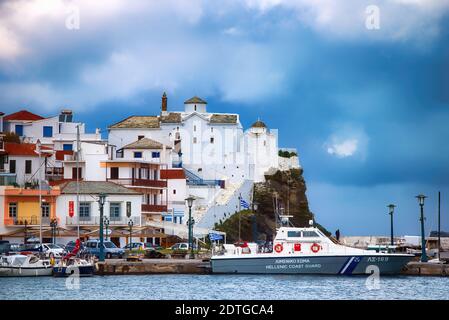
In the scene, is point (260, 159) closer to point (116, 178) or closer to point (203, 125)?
point (203, 125)

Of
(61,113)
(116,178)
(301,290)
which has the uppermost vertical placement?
(61,113)

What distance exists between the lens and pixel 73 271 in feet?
210

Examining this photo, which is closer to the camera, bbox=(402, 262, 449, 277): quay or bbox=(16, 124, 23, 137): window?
bbox=(402, 262, 449, 277): quay

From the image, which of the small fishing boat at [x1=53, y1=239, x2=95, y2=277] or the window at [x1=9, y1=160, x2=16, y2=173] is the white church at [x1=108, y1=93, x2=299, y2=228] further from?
the small fishing boat at [x1=53, y1=239, x2=95, y2=277]

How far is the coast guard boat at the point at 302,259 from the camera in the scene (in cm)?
6588

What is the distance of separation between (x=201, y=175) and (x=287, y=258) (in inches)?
1981

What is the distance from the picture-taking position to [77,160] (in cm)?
9944

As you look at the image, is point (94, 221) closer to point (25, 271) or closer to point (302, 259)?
point (25, 271)

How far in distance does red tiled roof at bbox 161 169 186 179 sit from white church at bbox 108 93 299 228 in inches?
77.7

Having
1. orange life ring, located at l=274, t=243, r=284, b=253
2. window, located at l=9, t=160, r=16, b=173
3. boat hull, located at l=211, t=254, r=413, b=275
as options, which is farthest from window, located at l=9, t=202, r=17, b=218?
orange life ring, located at l=274, t=243, r=284, b=253

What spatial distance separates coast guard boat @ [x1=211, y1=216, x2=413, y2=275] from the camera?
6588 centimetres

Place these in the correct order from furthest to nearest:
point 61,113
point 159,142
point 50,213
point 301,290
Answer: point 61,113
point 159,142
point 50,213
point 301,290

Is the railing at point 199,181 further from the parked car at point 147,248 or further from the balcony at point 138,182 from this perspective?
the parked car at point 147,248
